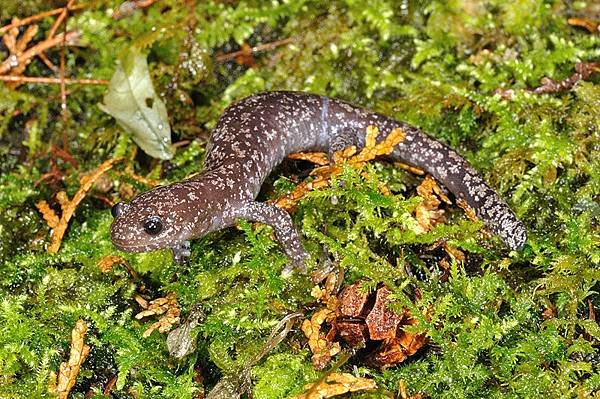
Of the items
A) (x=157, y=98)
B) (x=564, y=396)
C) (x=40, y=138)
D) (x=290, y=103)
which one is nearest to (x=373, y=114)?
(x=290, y=103)

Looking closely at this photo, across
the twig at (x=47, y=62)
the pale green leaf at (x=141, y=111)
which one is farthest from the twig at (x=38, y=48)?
the pale green leaf at (x=141, y=111)

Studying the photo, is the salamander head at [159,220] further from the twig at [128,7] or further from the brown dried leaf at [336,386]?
the twig at [128,7]

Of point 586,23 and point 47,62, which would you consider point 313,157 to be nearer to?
point 586,23

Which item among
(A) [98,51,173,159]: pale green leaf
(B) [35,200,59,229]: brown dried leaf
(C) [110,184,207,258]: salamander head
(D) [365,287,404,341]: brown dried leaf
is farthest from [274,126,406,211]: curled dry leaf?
(B) [35,200,59,229]: brown dried leaf

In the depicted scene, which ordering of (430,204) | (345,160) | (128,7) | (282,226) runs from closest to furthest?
(282,226) → (430,204) → (345,160) → (128,7)

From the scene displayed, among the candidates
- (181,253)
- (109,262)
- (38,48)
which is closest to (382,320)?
(181,253)

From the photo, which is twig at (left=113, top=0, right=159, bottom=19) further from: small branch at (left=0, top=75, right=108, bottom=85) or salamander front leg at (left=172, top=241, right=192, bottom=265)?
salamander front leg at (left=172, top=241, right=192, bottom=265)

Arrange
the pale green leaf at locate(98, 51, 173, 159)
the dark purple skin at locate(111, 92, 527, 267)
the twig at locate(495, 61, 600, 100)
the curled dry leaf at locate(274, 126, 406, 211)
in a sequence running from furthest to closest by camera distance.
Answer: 1. the pale green leaf at locate(98, 51, 173, 159)
2. the twig at locate(495, 61, 600, 100)
3. the curled dry leaf at locate(274, 126, 406, 211)
4. the dark purple skin at locate(111, 92, 527, 267)

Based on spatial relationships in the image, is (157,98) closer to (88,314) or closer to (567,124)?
(88,314)

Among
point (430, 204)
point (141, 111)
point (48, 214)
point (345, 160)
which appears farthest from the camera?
point (141, 111)
